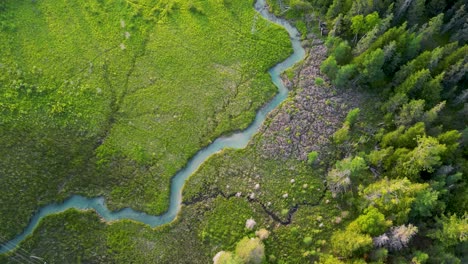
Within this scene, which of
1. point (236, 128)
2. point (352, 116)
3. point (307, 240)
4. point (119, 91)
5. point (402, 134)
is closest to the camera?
point (307, 240)

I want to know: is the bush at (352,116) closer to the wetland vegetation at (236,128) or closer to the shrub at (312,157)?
the wetland vegetation at (236,128)

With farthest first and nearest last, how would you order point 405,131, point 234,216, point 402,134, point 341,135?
1. point 341,135
2. point 402,134
3. point 405,131
4. point 234,216

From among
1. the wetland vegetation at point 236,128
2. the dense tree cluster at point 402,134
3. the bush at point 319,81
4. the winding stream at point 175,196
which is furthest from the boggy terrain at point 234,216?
the bush at point 319,81

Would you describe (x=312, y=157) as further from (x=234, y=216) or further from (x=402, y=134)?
(x=234, y=216)

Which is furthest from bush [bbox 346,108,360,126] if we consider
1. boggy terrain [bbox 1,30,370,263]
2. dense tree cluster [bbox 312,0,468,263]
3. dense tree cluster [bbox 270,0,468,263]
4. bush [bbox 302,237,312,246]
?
bush [bbox 302,237,312,246]

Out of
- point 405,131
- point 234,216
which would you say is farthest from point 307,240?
point 405,131

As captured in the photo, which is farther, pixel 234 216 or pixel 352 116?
pixel 352 116

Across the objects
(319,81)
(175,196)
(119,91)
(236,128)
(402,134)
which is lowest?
(175,196)
